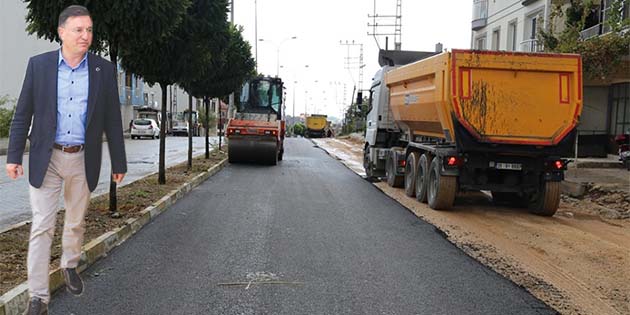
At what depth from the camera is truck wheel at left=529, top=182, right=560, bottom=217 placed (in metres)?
10.6

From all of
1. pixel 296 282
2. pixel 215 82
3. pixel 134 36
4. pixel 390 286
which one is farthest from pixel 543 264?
pixel 215 82

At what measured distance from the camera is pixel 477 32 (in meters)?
31.8

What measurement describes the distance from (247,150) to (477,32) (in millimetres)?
17298

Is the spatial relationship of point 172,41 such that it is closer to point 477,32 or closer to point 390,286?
point 390,286

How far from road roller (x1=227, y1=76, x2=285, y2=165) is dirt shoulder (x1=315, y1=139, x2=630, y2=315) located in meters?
7.81

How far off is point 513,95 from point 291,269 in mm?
5884

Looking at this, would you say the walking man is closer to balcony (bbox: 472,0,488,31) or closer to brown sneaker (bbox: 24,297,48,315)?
brown sneaker (bbox: 24,297,48,315)

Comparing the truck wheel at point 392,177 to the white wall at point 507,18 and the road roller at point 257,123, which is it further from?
the white wall at point 507,18

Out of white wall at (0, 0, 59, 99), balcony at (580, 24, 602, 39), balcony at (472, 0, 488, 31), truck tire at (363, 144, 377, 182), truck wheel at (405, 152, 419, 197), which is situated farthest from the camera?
balcony at (472, 0, 488, 31)

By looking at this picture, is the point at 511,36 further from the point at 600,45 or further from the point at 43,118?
the point at 43,118

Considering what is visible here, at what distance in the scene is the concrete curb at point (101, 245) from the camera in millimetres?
4695

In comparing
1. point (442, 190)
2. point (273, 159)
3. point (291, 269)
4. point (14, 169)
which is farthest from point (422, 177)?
point (273, 159)

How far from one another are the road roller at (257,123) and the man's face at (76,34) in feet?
51.5

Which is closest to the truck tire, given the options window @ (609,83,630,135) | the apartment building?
the apartment building
